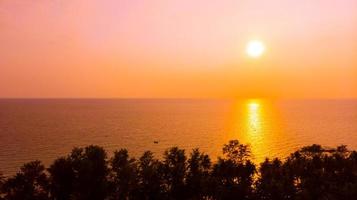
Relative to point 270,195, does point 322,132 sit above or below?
above

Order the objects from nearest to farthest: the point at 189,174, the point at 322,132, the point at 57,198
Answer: the point at 57,198
the point at 189,174
the point at 322,132

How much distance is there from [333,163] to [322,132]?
117m

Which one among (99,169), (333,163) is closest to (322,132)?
(333,163)

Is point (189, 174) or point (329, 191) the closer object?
point (329, 191)

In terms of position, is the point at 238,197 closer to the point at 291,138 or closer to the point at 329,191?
the point at 329,191

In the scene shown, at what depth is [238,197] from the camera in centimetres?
4094

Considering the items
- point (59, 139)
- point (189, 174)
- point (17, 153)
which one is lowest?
point (189, 174)

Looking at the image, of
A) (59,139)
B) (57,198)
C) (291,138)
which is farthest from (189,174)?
(291,138)

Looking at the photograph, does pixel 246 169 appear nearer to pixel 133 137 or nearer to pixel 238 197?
pixel 238 197

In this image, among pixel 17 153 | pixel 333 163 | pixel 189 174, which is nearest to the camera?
pixel 189 174

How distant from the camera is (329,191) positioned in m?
40.6

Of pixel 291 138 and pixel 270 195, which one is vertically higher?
pixel 291 138

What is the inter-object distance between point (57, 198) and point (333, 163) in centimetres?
3994

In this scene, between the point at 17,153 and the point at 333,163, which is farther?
the point at 17,153
